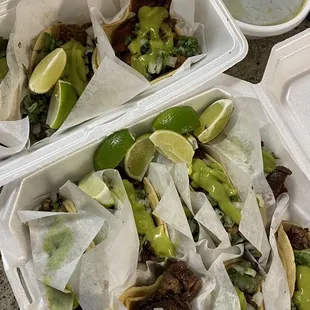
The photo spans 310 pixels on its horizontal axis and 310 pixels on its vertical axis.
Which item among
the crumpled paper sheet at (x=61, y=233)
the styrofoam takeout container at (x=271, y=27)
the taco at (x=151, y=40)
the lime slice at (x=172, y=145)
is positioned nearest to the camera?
the crumpled paper sheet at (x=61, y=233)

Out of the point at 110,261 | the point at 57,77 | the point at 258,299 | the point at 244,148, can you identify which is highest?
the point at 57,77

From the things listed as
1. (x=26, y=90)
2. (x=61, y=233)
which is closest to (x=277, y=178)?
(x=61, y=233)

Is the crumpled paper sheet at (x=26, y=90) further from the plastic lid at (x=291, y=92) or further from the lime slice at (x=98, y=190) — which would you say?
the plastic lid at (x=291, y=92)

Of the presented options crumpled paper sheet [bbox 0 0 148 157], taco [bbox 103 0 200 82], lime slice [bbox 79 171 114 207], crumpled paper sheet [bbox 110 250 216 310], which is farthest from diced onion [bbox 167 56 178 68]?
crumpled paper sheet [bbox 110 250 216 310]

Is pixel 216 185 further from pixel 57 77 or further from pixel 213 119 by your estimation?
pixel 57 77

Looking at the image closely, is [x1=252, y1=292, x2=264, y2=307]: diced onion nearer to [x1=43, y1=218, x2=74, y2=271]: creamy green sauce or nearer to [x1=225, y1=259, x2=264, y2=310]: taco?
[x1=225, y1=259, x2=264, y2=310]: taco

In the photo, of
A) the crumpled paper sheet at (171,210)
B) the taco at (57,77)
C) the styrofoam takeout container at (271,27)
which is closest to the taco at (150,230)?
the crumpled paper sheet at (171,210)

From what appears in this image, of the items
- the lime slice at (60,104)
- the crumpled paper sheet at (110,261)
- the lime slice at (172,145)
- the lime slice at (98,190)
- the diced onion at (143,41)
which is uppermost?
the diced onion at (143,41)
